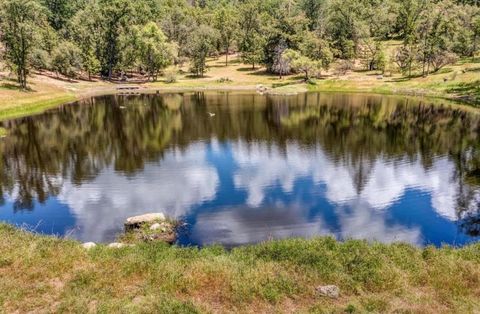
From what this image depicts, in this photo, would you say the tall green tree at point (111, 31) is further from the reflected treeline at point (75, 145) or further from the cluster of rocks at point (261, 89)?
the reflected treeline at point (75, 145)

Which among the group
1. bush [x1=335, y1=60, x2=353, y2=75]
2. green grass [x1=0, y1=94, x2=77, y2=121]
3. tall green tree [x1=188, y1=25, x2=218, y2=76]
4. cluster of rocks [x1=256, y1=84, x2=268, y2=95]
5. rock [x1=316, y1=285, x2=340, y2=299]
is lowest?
rock [x1=316, y1=285, x2=340, y2=299]

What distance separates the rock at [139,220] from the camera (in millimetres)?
28034

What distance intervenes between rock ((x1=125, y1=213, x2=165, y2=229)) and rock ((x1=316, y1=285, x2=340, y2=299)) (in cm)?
1373

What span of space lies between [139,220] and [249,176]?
15.0 metres

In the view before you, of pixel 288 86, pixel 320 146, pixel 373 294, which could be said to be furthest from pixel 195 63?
pixel 373 294

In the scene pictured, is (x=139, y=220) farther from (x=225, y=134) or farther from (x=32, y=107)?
(x=32, y=107)

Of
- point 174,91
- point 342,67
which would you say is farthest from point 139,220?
point 342,67

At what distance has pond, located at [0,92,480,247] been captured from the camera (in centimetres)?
2942

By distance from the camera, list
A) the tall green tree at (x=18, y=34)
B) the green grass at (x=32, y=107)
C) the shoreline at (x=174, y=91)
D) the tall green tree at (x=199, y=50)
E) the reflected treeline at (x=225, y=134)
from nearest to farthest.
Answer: the reflected treeline at (x=225, y=134)
the green grass at (x=32, y=107)
the shoreline at (x=174, y=91)
the tall green tree at (x=18, y=34)
the tall green tree at (x=199, y=50)

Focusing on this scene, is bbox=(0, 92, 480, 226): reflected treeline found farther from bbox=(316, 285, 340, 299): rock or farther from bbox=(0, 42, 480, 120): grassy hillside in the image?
bbox=(316, 285, 340, 299): rock

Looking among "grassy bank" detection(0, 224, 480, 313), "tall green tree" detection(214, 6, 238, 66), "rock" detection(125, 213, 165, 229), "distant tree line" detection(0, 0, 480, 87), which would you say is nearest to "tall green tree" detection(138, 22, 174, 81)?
"distant tree line" detection(0, 0, 480, 87)

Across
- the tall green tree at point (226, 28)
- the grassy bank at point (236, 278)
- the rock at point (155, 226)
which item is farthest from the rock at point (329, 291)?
the tall green tree at point (226, 28)

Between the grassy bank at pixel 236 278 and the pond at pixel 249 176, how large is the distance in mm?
5010

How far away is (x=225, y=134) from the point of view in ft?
202
